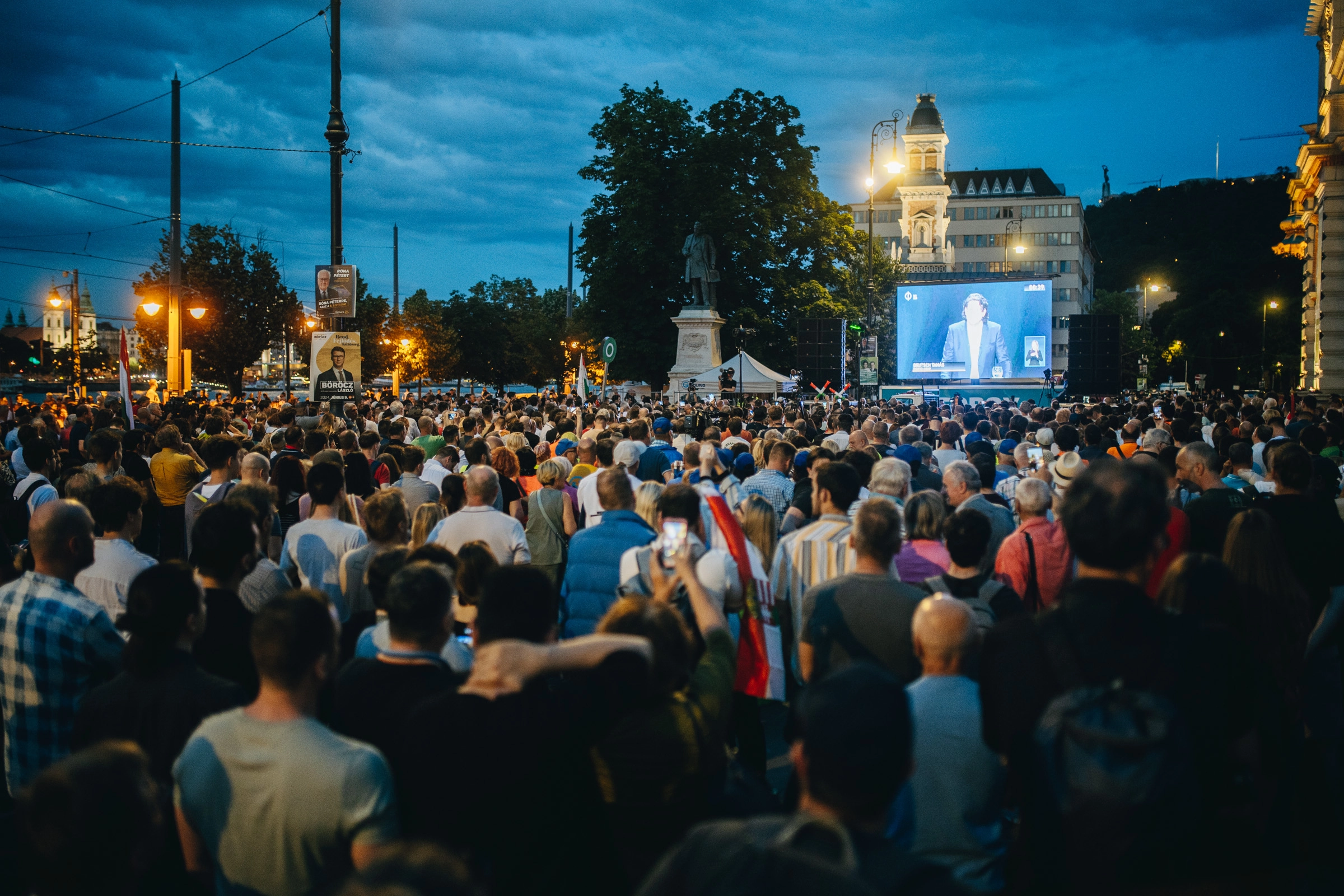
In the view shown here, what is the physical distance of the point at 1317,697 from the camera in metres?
4.96

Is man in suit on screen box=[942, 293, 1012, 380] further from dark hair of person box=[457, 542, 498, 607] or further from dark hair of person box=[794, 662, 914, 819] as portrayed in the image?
dark hair of person box=[794, 662, 914, 819]

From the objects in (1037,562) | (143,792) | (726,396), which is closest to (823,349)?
(726,396)

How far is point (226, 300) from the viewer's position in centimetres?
3369

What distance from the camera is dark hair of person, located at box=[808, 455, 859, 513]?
538 cm

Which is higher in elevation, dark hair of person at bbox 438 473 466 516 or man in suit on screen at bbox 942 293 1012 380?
man in suit on screen at bbox 942 293 1012 380

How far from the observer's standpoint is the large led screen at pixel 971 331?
1228 inches

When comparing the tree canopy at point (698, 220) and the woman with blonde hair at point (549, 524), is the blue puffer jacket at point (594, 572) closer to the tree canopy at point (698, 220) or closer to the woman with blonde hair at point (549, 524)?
the woman with blonde hair at point (549, 524)

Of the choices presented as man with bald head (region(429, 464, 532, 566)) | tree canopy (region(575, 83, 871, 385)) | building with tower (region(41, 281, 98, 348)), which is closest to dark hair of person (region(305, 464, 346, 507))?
man with bald head (region(429, 464, 532, 566))

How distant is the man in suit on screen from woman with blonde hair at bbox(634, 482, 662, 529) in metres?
28.0

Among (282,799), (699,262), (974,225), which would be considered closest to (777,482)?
(282,799)

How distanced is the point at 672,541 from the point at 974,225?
5168 inches

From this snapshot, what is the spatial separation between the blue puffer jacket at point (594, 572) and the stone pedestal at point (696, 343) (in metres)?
28.9

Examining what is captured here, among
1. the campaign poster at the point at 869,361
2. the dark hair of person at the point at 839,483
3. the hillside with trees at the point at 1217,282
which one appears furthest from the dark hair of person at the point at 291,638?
the hillside with trees at the point at 1217,282

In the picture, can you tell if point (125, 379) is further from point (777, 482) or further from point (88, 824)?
point (88, 824)
